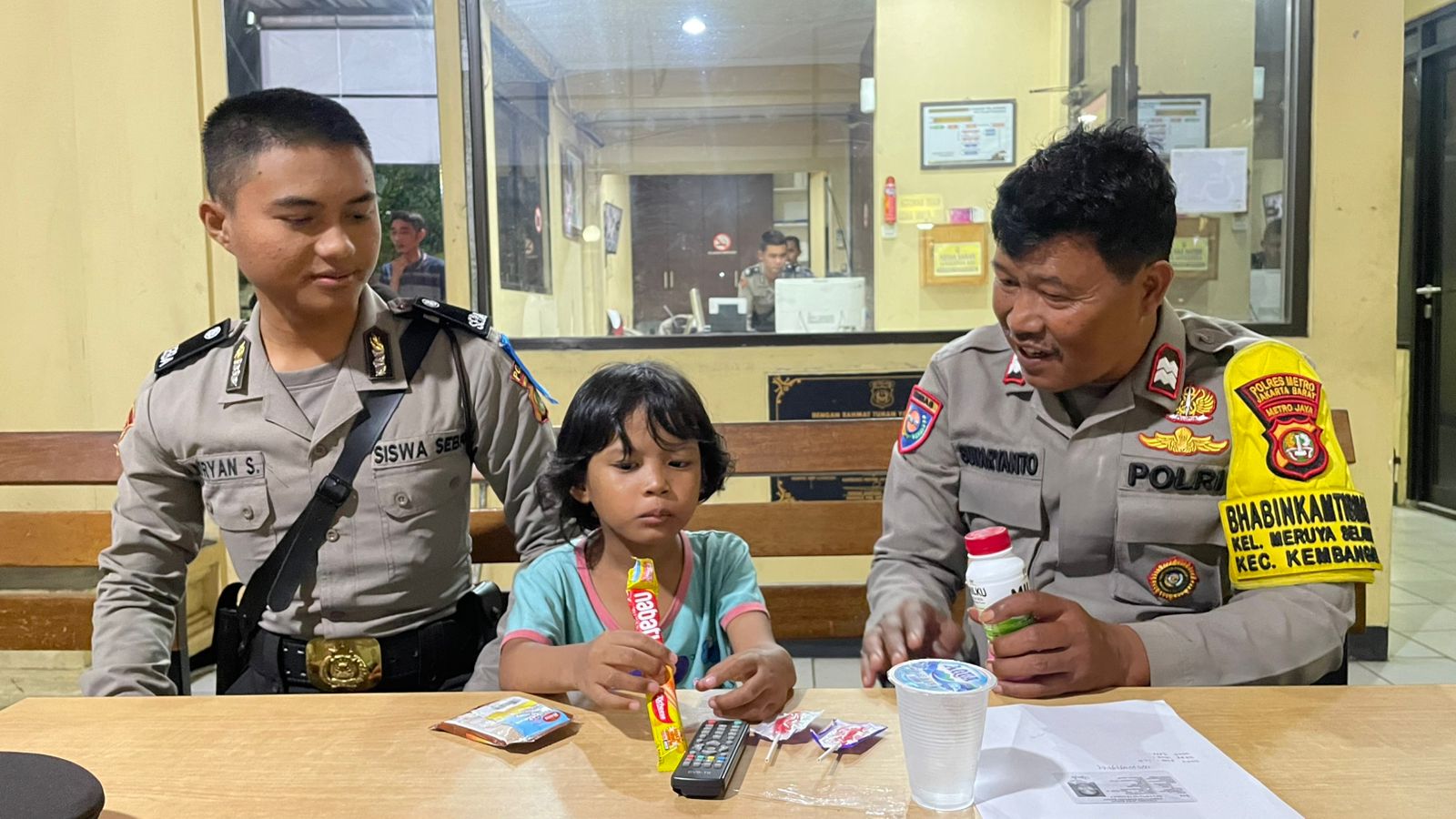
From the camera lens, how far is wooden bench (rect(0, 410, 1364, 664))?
219cm

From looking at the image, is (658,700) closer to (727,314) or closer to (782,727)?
(782,727)

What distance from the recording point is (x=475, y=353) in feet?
5.42

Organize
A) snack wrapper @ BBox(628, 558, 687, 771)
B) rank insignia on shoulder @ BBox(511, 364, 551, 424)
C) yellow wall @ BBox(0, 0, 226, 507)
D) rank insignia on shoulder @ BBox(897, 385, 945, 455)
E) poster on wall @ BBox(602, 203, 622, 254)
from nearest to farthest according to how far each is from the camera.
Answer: snack wrapper @ BBox(628, 558, 687, 771) < rank insignia on shoulder @ BBox(897, 385, 945, 455) < rank insignia on shoulder @ BBox(511, 364, 551, 424) < yellow wall @ BBox(0, 0, 226, 507) < poster on wall @ BBox(602, 203, 622, 254)

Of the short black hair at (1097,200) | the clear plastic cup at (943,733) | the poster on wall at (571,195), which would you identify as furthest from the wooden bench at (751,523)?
the poster on wall at (571,195)

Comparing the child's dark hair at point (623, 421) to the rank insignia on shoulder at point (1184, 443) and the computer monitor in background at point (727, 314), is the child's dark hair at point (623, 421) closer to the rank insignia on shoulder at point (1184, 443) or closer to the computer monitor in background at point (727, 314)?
the rank insignia on shoulder at point (1184, 443)

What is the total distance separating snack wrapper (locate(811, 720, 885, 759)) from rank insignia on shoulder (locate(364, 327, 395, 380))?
967 millimetres

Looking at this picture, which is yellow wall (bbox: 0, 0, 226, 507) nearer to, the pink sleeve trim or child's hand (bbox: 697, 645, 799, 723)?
the pink sleeve trim

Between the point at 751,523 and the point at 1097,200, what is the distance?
1.16m

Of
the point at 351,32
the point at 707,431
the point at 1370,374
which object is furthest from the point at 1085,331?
the point at 351,32

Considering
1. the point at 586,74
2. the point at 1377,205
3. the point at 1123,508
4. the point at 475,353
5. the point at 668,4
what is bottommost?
the point at 1123,508

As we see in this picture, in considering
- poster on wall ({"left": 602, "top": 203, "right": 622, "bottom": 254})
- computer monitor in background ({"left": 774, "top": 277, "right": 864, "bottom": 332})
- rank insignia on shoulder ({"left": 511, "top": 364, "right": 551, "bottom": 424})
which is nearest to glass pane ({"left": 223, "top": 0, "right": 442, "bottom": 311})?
poster on wall ({"left": 602, "top": 203, "right": 622, "bottom": 254})

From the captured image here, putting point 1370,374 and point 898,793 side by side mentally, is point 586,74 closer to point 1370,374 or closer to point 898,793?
point 1370,374

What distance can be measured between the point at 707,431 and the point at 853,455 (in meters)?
0.95

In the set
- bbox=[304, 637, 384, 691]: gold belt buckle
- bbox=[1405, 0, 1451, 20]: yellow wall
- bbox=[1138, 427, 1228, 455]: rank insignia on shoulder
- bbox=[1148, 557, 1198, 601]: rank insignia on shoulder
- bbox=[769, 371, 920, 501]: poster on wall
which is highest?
bbox=[1405, 0, 1451, 20]: yellow wall
